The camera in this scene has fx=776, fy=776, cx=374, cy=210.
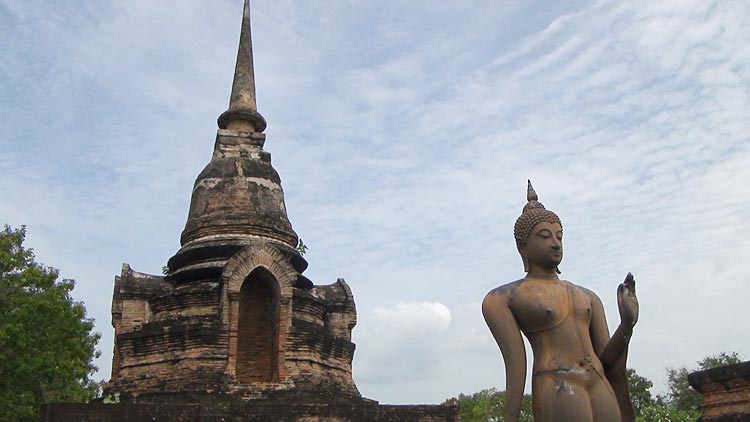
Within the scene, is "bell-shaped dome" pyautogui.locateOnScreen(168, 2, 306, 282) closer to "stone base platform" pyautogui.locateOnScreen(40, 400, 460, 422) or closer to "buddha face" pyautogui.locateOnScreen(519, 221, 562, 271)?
"stone base platform" pyautogui.locateOnScreen(40, 400, 460, 422)

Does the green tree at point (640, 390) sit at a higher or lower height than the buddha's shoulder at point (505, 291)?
higher

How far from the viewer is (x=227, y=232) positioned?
17.3 metres

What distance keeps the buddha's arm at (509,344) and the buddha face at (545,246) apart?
1.28 ft

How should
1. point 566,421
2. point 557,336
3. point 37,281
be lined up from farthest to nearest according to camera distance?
point 37,281 < point 557,336 < point 566,421

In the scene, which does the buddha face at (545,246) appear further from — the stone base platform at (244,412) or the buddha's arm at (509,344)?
the stone base platform at (244,412)

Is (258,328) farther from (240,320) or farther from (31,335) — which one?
(31,335)

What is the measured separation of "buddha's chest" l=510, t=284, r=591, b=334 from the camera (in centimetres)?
553

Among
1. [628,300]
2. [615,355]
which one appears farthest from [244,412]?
[628,300]

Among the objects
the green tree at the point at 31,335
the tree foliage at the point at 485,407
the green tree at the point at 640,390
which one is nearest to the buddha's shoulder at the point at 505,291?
the green tree at the point at 31,335

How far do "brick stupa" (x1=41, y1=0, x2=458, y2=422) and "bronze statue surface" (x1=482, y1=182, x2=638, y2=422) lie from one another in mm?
7488

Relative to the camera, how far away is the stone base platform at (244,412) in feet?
38.2

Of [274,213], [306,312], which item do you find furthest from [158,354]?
[274,213]

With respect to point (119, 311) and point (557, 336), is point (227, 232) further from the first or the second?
point (557, 336)

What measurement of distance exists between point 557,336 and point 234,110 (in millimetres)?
15031
